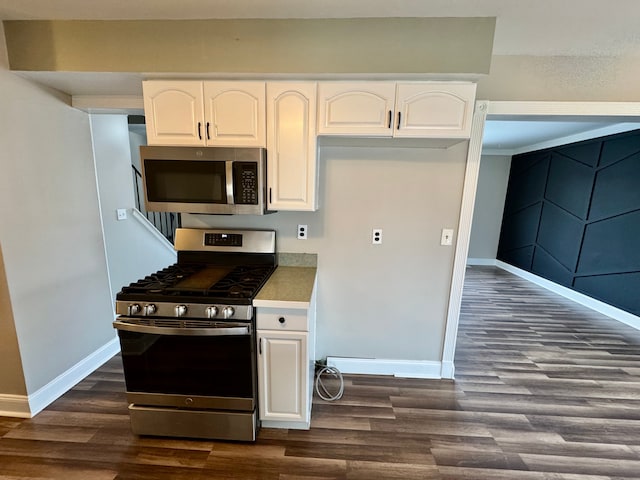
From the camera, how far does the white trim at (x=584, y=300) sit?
3699mm

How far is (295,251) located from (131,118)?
8.14 feet

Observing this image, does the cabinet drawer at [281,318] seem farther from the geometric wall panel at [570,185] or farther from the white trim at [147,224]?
the geometric wall panel at [570,185]

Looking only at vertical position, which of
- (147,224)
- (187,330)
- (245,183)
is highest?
(245,183)

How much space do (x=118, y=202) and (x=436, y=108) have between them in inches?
112

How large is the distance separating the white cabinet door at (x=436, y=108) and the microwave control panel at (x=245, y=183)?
3.13 ft

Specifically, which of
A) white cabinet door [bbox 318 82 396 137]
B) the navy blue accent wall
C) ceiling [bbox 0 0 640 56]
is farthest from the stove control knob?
the navy blue accent wall

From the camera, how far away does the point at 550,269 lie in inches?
200

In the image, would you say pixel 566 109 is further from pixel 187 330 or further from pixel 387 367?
pixel 187 330

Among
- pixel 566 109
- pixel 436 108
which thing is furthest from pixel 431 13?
pixel 566 109

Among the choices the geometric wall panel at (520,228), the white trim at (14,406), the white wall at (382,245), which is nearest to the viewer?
the white trim at (14,406)

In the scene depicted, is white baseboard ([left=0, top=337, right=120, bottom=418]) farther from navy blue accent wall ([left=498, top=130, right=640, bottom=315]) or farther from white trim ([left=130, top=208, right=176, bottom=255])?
navy blue accent wall ([left=498, top=130, right=640, bottom=315])

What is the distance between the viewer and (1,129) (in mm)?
1793

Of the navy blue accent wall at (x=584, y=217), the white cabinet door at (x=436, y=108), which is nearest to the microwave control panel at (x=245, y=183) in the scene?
the white cabinet door at (x=436, y=108)

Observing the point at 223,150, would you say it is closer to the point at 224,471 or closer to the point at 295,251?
the point at 295,251
